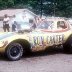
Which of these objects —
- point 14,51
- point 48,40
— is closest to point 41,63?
point 14,51

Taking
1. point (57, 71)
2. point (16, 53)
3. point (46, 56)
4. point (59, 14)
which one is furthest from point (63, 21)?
point (59, 14)

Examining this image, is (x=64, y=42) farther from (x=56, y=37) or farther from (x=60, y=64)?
(x=60, y=64)

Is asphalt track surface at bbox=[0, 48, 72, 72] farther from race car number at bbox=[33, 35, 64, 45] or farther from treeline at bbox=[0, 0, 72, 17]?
treeline at bbox=[0, 0, 72, 17]

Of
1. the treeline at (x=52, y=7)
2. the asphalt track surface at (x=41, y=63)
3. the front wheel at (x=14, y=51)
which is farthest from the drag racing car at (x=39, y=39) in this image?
the treeline at (x=52, y=7)

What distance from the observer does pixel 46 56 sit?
441 inches

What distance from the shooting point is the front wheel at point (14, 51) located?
1022 centimetres

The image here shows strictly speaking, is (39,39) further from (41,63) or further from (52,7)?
(52,7)

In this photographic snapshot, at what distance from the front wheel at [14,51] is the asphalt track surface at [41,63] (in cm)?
17

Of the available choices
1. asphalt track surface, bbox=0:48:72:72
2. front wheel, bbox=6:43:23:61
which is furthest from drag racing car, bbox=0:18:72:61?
asphalt track surface, bbox=0:48:72:72

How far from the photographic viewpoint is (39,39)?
35.5ft

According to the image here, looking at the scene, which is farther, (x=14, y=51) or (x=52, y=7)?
(x=52, y=7)

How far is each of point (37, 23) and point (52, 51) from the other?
4.52 feet

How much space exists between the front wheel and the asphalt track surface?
172 mm

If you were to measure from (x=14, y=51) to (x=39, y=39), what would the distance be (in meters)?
1.02
